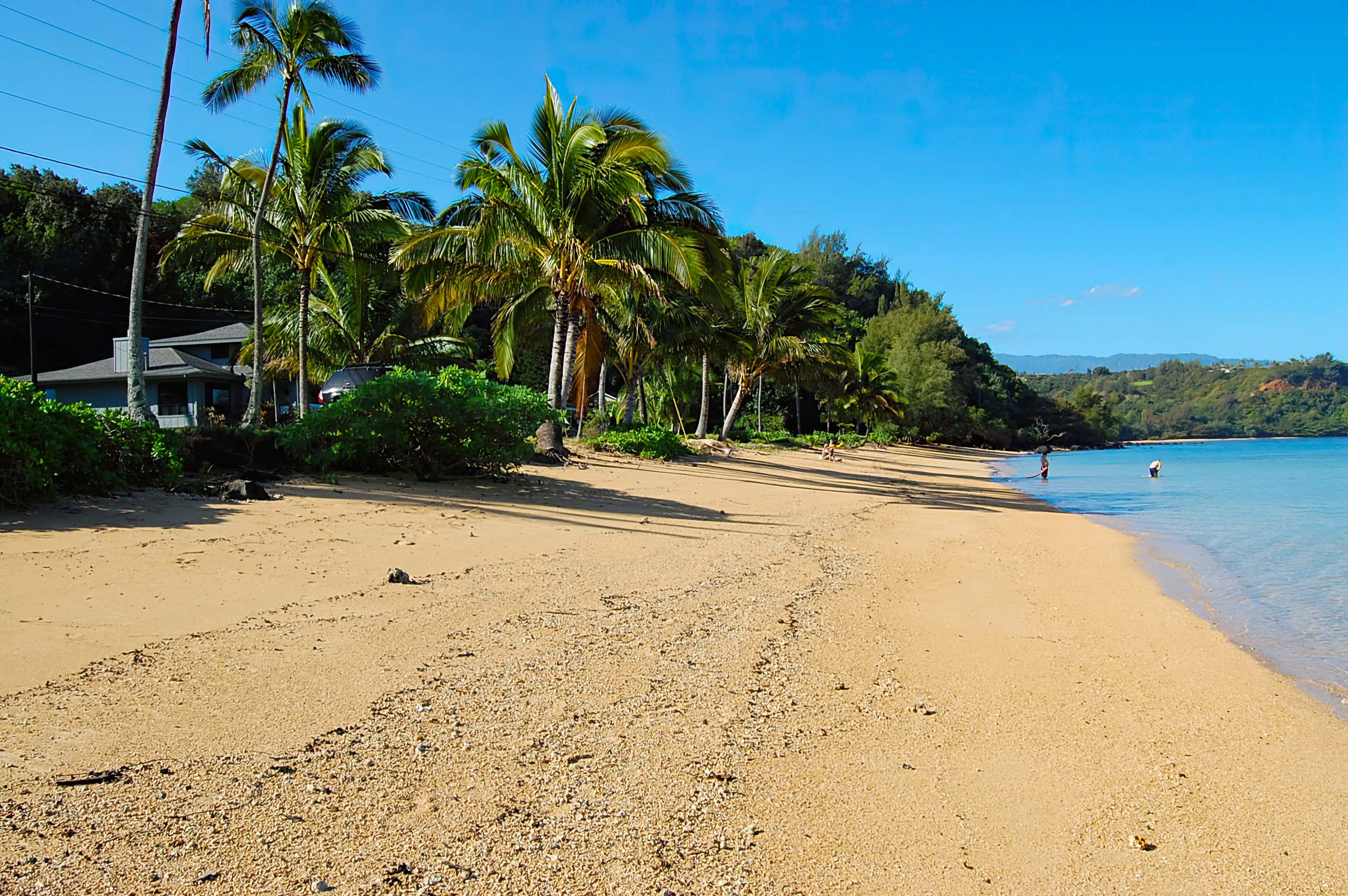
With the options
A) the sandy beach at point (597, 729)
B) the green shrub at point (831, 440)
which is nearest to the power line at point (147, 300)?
the green shrub at point (831, 440)

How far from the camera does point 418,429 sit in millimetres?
10969

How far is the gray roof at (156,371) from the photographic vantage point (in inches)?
1083

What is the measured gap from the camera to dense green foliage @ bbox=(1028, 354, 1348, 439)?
109312 mm

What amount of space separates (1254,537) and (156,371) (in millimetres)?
30992

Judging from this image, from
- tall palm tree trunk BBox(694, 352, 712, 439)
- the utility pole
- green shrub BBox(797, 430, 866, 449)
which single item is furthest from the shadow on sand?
the utility pole

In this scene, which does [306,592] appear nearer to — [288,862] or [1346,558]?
[288,862]

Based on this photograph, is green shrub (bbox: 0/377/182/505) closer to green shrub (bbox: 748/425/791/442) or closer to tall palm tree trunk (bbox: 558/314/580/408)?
tall palm tree trunk (bbox: 558/314/580/408)

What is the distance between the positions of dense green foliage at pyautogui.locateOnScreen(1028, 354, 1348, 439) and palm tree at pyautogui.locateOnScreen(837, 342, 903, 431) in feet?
203

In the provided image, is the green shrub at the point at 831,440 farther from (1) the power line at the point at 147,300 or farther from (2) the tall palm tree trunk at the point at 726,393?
(1) the power line at the point at 147,300

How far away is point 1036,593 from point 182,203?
137 ft

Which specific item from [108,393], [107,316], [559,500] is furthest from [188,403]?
[559,500]

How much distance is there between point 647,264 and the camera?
16156mm

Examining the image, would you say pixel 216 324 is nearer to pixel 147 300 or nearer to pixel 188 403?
pixel 147 300

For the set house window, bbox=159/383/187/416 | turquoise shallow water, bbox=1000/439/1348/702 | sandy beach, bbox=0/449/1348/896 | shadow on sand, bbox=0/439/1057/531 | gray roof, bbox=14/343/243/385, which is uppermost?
gray roof, bbox=14/343/243/385
